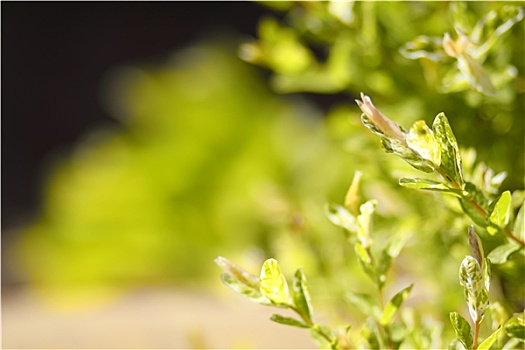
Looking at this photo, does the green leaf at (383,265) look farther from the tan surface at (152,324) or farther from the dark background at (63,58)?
the dark background at (63,58)

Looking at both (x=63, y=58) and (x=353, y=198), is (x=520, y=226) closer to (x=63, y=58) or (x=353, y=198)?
A: (x=353, y=198)

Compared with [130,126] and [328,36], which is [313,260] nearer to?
[328,36]

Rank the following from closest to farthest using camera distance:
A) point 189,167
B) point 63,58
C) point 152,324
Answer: point 152,324 < point 189,167 < point 63,58

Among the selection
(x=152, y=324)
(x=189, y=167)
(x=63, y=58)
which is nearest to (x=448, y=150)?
(x=152, y=324)

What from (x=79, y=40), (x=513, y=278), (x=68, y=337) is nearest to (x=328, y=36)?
(x=513, y=278)

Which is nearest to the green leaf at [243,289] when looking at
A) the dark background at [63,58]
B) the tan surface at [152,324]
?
the tan surface at [152,324]

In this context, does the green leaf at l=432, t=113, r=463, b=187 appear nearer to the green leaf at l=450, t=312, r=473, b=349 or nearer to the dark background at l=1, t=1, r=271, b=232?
the green leaf at l=450, t=312, r=473, b=349
